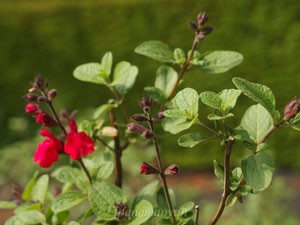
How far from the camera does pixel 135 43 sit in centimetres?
590

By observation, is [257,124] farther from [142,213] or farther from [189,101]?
[142,213]

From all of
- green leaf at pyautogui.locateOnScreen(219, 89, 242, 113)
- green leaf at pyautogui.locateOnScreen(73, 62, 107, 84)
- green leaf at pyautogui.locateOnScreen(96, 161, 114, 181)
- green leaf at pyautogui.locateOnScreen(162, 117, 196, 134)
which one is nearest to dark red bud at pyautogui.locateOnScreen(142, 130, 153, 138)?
green leaf at pyautogui.locateOnScreen(162, 117, 196, 134)

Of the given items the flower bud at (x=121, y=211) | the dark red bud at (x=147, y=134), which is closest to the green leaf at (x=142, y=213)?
the flower bud at (x=121, y=211)

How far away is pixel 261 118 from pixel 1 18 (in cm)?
566

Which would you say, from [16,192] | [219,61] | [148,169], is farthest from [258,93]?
[16,192]

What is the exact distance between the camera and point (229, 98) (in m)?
1.06

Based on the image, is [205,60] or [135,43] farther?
[135,43]

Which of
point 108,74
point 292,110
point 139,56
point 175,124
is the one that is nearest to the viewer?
point 292,110

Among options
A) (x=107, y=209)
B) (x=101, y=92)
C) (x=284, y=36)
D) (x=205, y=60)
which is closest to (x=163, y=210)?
(x=107, y=209)

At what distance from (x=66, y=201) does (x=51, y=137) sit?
0.16m

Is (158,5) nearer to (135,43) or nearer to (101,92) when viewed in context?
(135,43)

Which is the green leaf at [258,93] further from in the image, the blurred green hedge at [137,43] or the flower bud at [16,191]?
the blurred green hedge at [137,43]

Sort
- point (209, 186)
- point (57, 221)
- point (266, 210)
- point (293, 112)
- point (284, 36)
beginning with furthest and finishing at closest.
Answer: point (209, 186) < point (284, 36) < point (266, 210) < point (57, 221) < point (293, 112)

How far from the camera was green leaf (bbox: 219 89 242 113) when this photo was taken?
3.43ft
